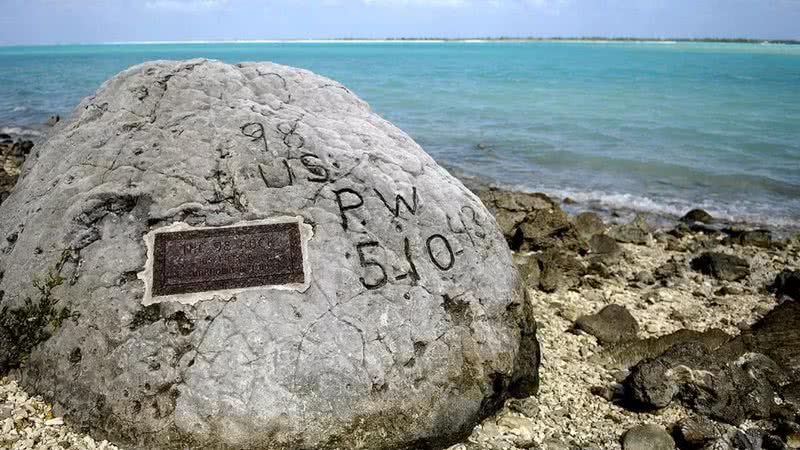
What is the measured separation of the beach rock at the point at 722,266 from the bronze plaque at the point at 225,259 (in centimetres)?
630

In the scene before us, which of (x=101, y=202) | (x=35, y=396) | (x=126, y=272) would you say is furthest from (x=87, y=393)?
(x=101, y=202)

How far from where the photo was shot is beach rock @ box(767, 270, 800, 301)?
753 cm

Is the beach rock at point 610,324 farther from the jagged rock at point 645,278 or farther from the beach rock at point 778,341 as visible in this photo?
the jagged rock at point 645,278

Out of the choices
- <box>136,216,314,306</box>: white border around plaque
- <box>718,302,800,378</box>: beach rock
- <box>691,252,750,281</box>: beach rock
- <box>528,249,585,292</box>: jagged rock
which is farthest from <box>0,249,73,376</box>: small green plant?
<box>691,252,750,281</box>: beach rock

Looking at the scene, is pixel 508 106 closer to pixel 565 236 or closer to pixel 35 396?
pixel 565 236

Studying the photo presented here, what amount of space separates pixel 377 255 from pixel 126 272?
1735mm

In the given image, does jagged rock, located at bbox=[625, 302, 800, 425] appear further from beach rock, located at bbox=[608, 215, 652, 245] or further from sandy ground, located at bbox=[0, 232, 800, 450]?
beach rock, located at bbox=[608, 215, 652, 245]

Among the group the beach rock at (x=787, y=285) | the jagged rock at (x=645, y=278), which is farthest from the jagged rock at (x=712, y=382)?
the beach rock at (x=787, y=285)

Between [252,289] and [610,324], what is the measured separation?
3885mm

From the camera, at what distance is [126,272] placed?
4066 mm

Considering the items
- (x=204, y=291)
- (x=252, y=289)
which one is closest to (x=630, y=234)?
(x=252, y=289)

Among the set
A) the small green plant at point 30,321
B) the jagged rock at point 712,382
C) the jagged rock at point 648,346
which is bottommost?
the jagged rock at point 648,346

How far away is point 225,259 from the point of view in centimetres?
414

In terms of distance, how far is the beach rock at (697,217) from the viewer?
36.9ft
